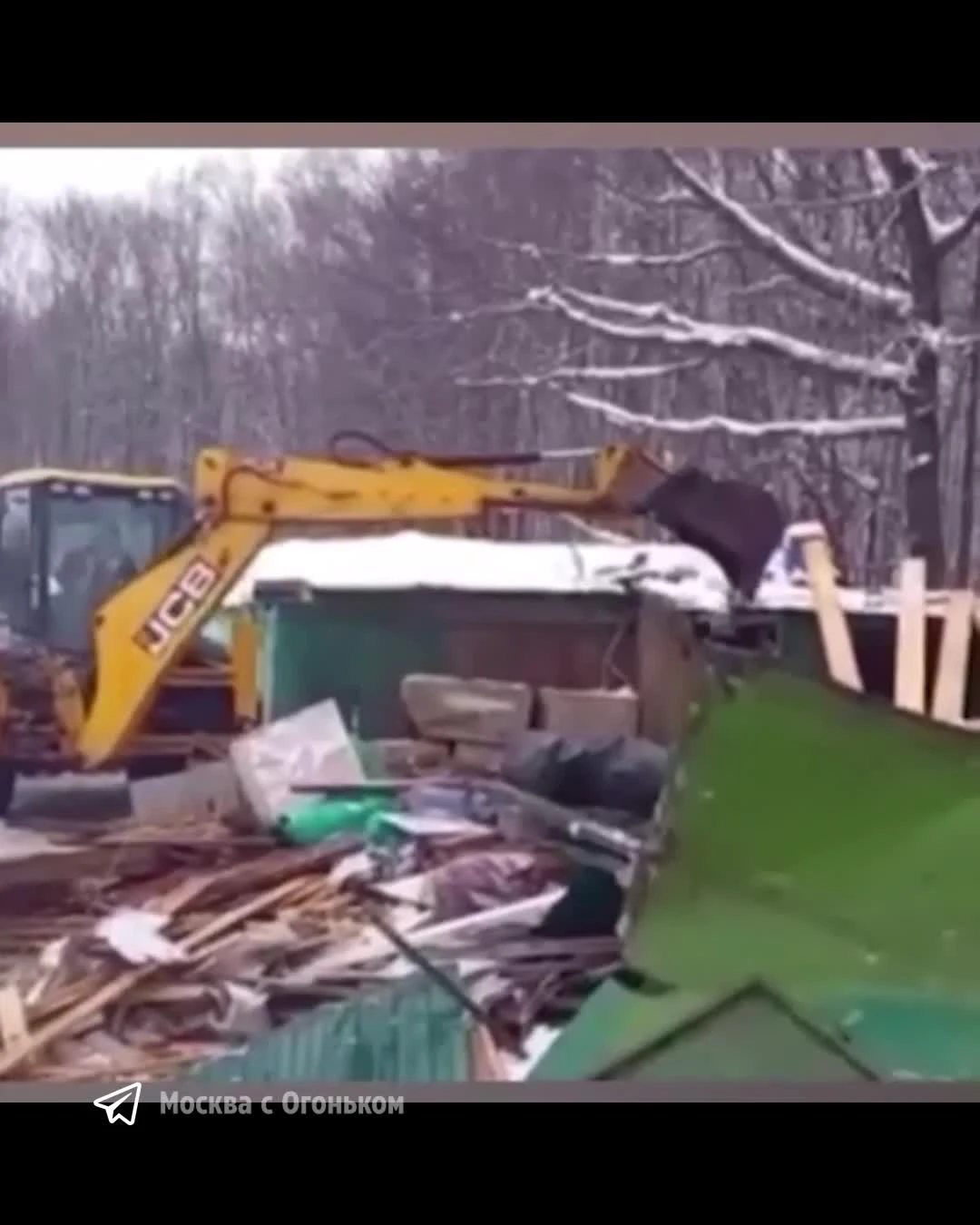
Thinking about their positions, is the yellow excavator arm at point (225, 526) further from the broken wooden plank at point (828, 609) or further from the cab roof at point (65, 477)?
the broken wooden plank at point (828, 609)

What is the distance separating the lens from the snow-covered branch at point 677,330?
246 cm

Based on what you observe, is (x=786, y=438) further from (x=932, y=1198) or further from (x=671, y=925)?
(x=932, y=1198)

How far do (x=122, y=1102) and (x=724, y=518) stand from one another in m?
1.04

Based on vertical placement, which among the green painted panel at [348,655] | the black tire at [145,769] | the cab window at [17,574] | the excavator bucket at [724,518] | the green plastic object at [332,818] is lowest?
the green plastic object at [332,818]

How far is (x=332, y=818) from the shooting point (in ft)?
8.13

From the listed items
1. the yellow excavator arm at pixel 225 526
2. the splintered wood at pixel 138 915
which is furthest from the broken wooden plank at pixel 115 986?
the yellow excavator arm at pixel 225 526

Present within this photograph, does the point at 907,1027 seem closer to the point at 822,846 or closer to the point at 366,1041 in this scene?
the point at 822,846

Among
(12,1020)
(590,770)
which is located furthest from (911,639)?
(12,1020)

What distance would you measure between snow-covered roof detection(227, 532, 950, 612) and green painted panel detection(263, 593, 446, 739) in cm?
3

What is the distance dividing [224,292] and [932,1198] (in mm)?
1483

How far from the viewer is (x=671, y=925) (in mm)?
2498

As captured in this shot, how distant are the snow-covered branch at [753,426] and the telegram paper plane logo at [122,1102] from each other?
1.01 metres
